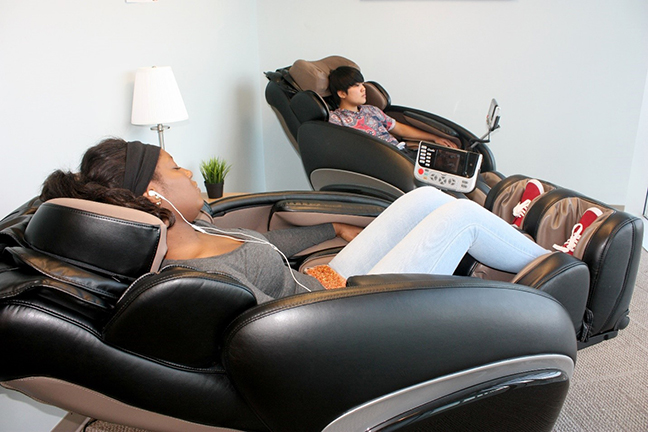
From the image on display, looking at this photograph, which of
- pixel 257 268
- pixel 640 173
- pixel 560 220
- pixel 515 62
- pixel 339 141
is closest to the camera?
pixel 257 268

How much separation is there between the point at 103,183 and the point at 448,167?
1.13 meters

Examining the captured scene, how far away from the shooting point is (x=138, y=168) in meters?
1.16

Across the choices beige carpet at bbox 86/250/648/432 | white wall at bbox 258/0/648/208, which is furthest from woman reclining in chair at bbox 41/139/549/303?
white wall at bbox 258/0/648/208

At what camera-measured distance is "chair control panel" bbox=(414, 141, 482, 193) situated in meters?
1.68

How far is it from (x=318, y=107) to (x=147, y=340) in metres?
1.99

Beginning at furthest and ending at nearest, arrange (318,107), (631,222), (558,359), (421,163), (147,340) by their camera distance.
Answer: (318,107), (421,163), (631,222), (558,359), (147,340)

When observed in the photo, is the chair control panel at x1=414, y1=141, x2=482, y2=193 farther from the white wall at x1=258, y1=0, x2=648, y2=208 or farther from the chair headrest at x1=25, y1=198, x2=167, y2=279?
the white wall at x1=258, y1=0, x2=648, y2=208

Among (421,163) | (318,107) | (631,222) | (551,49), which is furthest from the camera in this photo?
(551,49)

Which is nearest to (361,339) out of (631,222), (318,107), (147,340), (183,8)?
(147,340)

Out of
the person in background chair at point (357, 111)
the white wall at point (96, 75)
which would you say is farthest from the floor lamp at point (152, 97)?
the person in background chair at point (357, 111)

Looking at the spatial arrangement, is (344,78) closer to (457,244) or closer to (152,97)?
(152,97)

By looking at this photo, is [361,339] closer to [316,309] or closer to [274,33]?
[316,309]

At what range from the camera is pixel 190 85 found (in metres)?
2.51

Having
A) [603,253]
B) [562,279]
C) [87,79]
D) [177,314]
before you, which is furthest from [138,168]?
[603,253]
